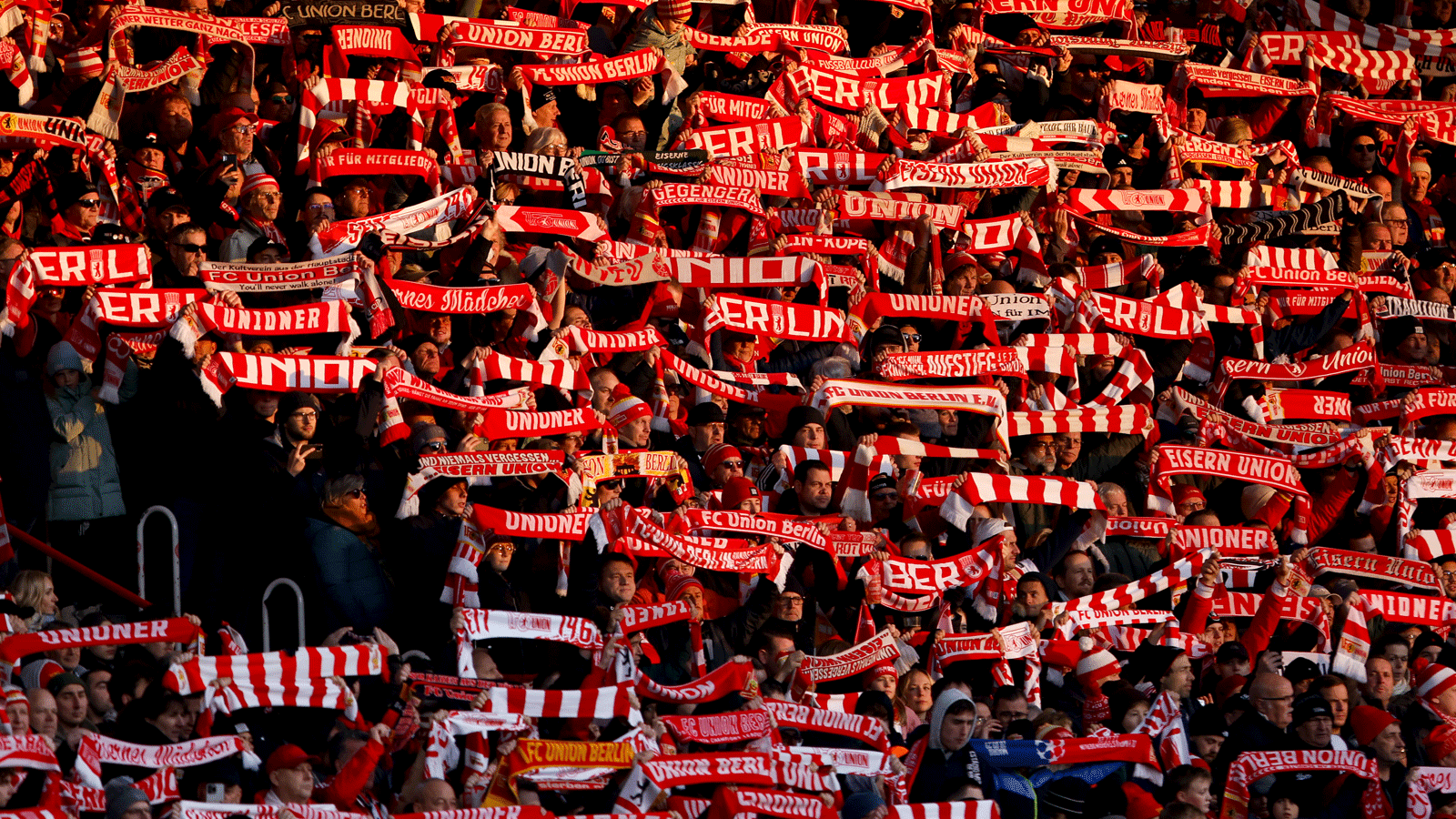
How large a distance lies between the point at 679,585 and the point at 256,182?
11.3 feet

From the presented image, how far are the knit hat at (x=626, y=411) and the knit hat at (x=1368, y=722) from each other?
4.10m

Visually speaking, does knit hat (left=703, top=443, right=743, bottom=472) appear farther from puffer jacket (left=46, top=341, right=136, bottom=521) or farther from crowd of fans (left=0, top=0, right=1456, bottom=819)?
puffer jacket (left=46, top=341, right=136, bottom=521)

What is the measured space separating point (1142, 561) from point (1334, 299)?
3427 millimetres

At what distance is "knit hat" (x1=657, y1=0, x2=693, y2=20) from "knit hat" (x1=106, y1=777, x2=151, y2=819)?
7986 millimetres

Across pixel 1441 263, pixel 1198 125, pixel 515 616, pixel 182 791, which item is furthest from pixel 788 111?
pixel 182 791

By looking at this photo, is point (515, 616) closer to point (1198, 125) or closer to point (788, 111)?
point (788, 111)

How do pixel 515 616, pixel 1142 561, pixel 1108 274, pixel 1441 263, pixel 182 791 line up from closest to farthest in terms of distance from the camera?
pixel 182 791
pixel 515 616
pixel 1142 561
pixel 1108 274
pixel 1441 263

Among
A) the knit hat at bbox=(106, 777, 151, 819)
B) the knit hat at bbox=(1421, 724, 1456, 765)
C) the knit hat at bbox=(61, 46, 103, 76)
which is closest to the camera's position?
the knit hat at bbox=(106, 777, 151, 819)

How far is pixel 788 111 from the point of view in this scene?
16344 millimetres

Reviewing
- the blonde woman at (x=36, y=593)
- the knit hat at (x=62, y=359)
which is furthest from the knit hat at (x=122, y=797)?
the knit hat at (x=62, y=359)

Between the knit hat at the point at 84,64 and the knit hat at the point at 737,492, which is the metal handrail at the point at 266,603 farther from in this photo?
the knit hat at the point at 84,64

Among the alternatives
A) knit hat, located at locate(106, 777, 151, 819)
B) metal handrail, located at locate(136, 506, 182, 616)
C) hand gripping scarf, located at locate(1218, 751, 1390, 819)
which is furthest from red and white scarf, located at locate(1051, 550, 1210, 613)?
knit hat, located at locate(106, 777, 151, 819)

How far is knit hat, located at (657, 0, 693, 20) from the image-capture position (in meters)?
16.2

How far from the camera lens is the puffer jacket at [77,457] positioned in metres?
12.1
